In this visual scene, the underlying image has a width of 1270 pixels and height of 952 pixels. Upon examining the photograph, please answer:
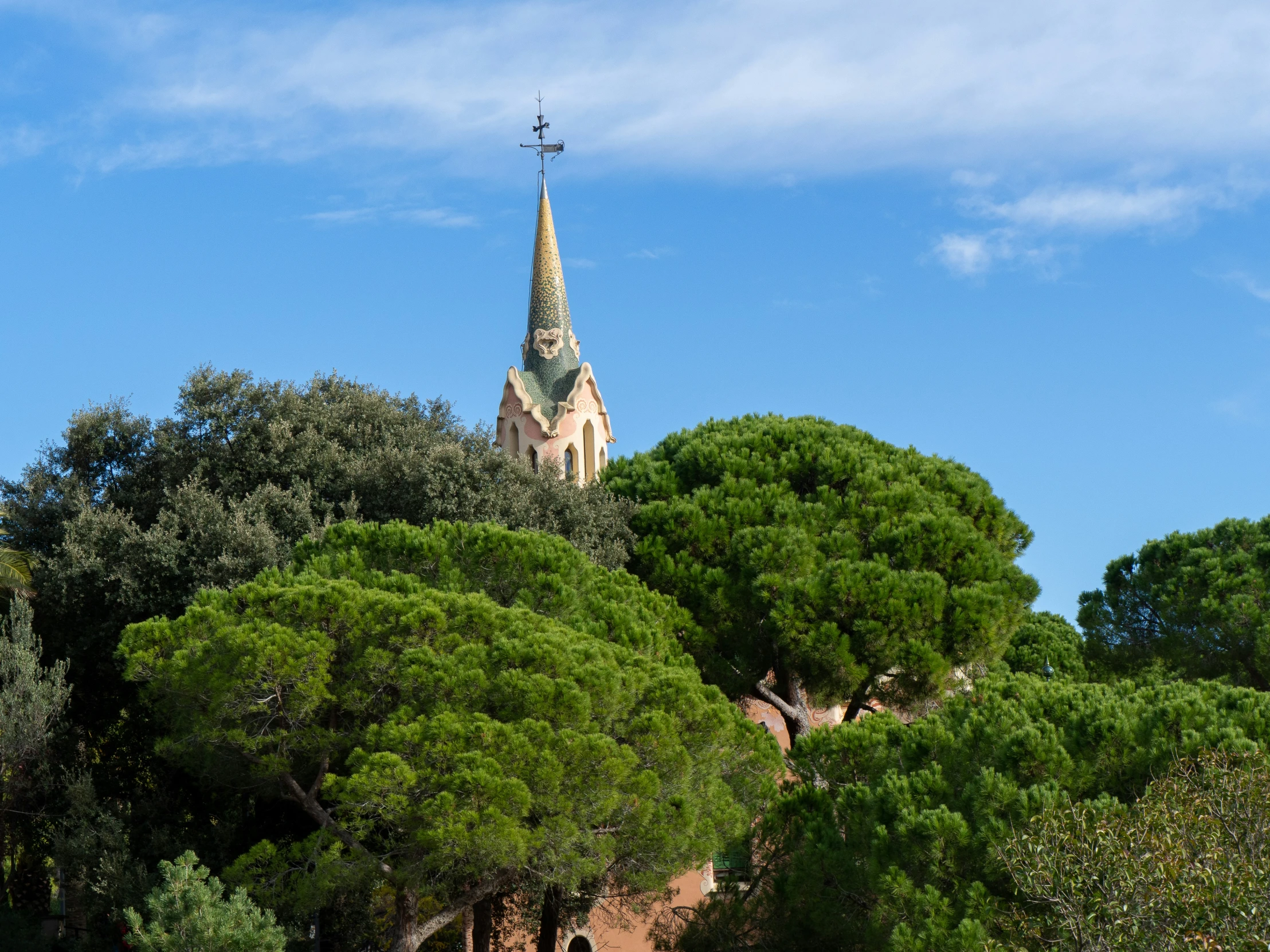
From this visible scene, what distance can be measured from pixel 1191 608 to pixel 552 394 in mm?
16705

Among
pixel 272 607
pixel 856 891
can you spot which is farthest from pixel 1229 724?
pixel 272 607

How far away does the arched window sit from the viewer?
115 feet

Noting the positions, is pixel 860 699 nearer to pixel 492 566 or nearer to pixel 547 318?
pixel 492 566

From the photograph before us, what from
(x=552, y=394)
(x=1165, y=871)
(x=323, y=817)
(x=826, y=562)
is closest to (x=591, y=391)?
(x=552, y=394)

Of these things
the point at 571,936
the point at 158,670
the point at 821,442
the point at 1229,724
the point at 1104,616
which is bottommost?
the point at 571,936

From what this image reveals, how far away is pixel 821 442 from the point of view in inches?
1071

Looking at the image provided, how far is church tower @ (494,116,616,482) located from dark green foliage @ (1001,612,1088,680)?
11.0 meters

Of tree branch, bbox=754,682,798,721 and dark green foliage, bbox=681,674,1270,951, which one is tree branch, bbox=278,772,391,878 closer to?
dark green foliage, bbox=681,674,1270,951

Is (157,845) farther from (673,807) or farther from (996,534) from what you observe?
(996,534)

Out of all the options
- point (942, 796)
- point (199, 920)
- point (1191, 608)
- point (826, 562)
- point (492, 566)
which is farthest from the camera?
point (1191, 608)

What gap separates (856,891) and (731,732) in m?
2.82

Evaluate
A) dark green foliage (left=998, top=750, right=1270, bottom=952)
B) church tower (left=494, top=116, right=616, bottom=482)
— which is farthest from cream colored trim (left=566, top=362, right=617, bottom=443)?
dark green foliage (left=998, top=750, right=1270, bottom=952)

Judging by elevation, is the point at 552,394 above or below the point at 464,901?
above

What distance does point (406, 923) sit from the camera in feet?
56.5
